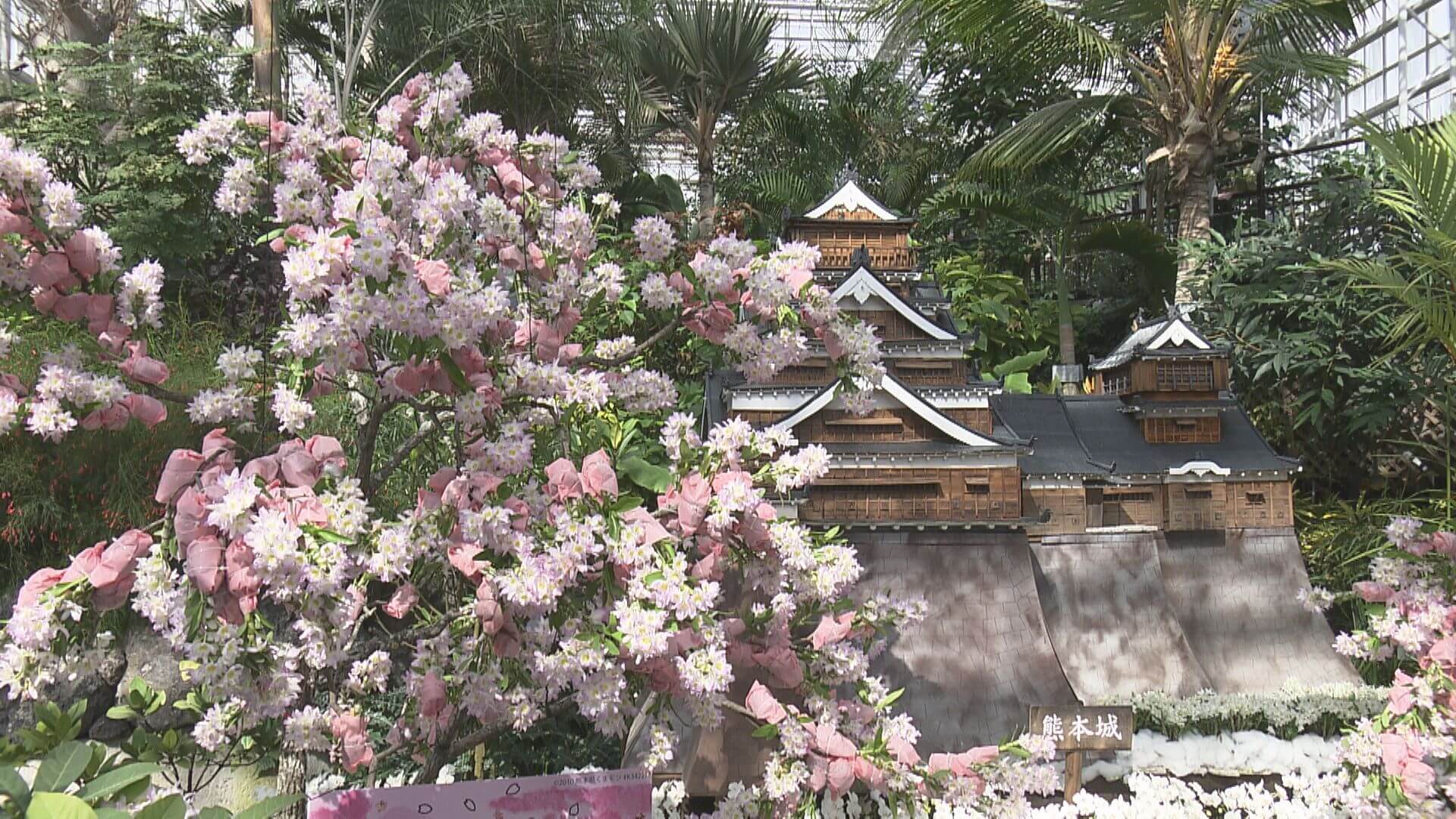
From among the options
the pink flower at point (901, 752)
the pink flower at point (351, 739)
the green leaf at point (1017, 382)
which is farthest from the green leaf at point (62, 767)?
the green leaf at point (1017, 382)

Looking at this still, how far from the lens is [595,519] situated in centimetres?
182

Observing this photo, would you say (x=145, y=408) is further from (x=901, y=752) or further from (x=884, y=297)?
(x=884, y=297)

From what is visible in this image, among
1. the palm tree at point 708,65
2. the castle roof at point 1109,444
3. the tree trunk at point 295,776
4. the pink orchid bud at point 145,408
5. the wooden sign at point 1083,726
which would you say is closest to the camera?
the pink orchid bud at point 145,408

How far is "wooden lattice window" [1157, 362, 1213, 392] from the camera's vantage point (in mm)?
5898

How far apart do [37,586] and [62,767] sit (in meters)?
0.32

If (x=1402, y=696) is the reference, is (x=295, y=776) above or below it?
below

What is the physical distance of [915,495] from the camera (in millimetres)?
5082

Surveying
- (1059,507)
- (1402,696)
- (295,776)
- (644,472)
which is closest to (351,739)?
(295,776)

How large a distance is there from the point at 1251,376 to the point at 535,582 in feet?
24.8

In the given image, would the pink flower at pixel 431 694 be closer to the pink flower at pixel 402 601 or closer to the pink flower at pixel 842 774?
the pink flower at pixel 402 601

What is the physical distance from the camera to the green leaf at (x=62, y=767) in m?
1.56

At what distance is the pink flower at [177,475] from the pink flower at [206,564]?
0.55 feet

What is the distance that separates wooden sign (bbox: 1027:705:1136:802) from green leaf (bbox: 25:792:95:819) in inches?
127

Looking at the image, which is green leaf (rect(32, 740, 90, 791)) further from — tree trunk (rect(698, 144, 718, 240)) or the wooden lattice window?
tree trunk (rect(698, 144, 718, 240))
